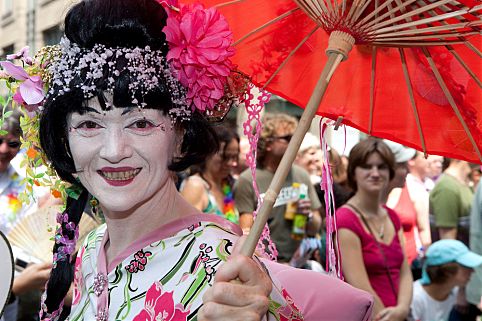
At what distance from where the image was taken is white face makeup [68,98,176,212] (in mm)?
2076

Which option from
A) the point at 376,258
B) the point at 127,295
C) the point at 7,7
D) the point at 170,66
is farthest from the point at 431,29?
the point at 7,7

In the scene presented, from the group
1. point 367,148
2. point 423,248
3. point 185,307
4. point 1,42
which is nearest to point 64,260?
point 185,307

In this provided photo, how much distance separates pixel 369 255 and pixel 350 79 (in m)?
2.36

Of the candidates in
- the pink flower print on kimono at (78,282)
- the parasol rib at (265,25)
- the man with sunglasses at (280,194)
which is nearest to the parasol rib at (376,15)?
the parasol rib at (265,25)

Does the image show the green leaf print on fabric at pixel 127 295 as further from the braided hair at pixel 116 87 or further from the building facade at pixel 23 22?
the building facade at pixel 23 22

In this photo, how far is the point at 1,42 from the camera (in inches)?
680

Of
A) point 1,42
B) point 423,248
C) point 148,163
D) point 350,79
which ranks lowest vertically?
point 423,248

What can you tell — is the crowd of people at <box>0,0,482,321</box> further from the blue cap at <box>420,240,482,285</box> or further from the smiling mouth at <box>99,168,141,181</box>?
the blue cap at <box>420,240,482,285</box>

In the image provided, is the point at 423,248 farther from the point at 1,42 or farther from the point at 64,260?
the point at 1,42

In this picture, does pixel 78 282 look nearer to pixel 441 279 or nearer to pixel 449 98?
pixel 449 98

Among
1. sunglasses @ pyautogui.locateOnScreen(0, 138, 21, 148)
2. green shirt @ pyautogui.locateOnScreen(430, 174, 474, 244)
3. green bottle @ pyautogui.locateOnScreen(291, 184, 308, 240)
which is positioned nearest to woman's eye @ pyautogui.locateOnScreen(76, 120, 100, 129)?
sunglasses @ pyautogui.locateOnScreen(0, 138, 21, 148)

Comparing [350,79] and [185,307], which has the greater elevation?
[350,79]

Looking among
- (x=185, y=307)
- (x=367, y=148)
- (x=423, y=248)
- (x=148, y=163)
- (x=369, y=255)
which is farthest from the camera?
(x=423, y=248)

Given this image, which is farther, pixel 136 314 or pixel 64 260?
pixel 64 260
